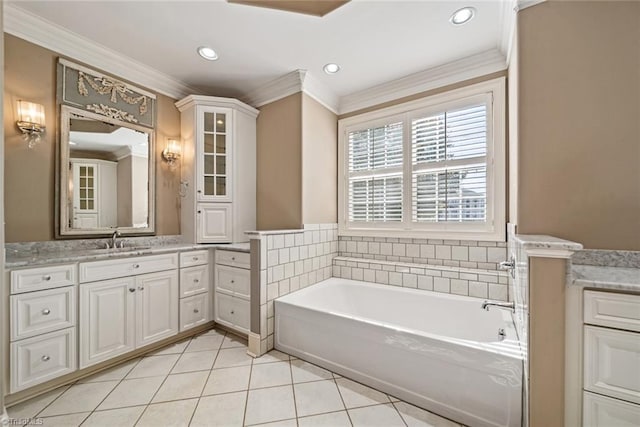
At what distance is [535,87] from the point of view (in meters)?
1.43

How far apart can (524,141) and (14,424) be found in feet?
11.0

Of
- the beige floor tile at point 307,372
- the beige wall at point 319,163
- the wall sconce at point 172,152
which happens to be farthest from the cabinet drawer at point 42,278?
the beige wall at point 319,163

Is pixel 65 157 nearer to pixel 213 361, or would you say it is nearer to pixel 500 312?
pixel 213 361

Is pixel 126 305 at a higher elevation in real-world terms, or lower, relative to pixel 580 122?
lower

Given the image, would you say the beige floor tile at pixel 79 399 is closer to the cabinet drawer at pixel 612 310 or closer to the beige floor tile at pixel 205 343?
the beige floor tile at pixel 205 343

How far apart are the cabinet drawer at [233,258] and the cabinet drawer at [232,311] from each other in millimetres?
326

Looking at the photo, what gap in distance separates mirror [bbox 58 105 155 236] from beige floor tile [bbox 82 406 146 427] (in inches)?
55.5

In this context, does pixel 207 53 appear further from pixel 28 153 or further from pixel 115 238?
pixel 115 238

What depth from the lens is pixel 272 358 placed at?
199 centimetres

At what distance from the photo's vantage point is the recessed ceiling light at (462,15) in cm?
166

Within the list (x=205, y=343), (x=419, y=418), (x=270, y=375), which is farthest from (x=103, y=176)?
(x=419, y=418)

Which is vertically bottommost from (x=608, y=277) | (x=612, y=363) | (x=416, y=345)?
(x=416, y=345)

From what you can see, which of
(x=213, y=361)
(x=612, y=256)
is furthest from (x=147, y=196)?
(x=612, y=256)

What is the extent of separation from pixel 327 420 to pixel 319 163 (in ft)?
7.22
